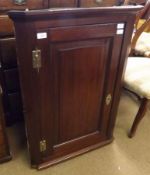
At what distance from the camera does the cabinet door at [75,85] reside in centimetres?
98

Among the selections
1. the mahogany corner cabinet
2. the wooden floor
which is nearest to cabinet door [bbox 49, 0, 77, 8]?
the mahogany corner cabinet

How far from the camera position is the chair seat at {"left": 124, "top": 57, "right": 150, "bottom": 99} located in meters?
1.37

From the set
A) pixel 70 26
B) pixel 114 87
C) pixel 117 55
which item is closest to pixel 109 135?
pixel 114 87

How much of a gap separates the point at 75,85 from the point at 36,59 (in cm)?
28

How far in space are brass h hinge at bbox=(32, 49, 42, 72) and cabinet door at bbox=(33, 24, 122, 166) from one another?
0.02 metres

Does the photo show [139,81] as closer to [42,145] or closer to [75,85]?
[75,85]

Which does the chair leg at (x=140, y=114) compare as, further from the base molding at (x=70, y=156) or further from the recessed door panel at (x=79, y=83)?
the recessed door panel at (x=79, y=83)

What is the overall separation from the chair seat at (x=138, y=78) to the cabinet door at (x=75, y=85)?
22cm

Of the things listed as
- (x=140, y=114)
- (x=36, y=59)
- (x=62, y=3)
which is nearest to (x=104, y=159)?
(x=140, y=114)

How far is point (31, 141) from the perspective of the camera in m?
1.19

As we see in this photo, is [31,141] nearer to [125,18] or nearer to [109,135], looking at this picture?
[109,135]

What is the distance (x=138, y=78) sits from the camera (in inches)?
56.4

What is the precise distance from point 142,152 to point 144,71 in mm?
600

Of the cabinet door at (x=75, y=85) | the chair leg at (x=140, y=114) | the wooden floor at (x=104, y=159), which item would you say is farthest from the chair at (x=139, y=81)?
the cabinet door at (x=75, y=85)
